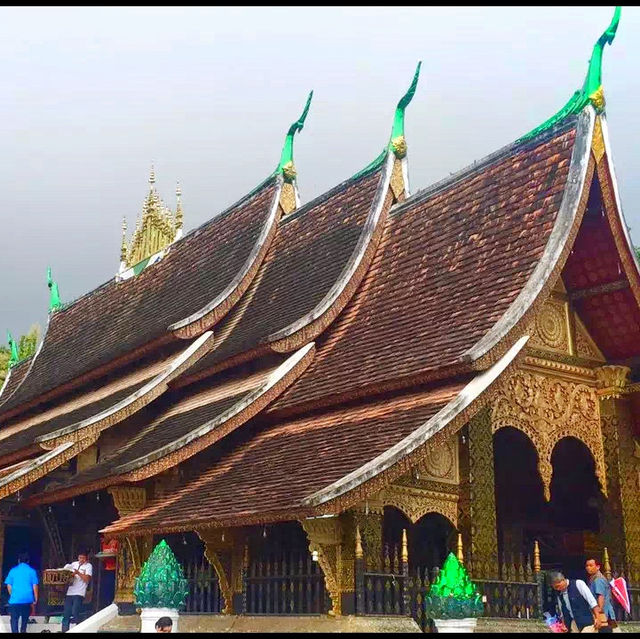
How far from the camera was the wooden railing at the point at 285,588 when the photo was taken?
8.22 meters

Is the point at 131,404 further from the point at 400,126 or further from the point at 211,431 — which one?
the point at 400,126

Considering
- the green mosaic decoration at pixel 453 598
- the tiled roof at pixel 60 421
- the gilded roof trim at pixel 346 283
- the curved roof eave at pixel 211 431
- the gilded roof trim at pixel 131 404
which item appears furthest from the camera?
the tiled roof at pixel 60 421

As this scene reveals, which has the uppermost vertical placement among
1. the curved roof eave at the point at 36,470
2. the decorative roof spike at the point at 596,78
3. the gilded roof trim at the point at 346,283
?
the decorative roof spike at the point at 596,78

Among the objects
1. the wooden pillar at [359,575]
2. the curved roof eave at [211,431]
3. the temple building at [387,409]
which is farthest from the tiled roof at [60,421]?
the wooden pillar at [359,575]

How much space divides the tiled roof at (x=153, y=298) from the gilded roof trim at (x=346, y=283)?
106 inches

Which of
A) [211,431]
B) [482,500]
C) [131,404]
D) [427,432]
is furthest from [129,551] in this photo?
[427,432]

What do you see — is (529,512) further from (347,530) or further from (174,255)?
(174,255)

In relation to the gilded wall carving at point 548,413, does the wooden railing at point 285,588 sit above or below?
below

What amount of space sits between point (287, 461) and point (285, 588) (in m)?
1.17

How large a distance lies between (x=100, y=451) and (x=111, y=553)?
5.37 ft

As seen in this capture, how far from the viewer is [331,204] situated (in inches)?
541

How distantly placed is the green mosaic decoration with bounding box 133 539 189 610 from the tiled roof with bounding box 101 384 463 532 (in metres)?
0.56

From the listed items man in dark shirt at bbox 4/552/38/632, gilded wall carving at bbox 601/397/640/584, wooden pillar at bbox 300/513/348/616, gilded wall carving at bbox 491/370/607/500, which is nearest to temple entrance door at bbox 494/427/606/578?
gilded wall carving at bbox 601/397/640/584

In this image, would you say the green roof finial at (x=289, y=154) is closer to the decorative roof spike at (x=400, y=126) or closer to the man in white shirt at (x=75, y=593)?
the decorative roof spike at (x=400, y=126)
